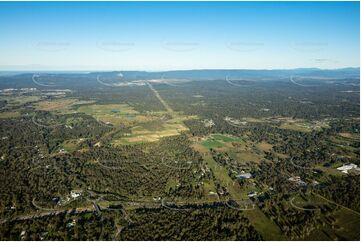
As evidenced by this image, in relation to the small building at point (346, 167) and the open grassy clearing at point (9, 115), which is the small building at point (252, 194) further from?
the open grassy clearing at point (9, 115)

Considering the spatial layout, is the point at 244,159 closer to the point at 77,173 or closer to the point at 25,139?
the point at 77,173

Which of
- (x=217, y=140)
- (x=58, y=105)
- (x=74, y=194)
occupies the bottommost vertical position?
(x=58, y=105)

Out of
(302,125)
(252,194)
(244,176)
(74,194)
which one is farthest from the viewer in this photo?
(302,125)

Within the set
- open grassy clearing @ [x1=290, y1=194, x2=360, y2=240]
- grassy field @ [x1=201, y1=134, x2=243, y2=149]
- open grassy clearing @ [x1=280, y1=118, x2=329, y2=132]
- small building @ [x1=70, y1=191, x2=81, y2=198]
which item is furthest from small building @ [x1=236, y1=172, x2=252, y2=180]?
open grassy clearing @ [x1=280, y1=118, x2=329, y2=132]

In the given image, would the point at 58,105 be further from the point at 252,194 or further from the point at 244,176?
the point at 252,194

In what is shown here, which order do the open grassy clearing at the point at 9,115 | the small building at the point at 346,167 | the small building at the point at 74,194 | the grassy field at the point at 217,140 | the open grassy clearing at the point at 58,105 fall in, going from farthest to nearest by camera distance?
the open grassy clearing at the point at 58,105 < the open grassy clearing at the point at 9,115 < the grassy field at the point at 217,140 < the small building at the point at 346,167 < the small building at the point at 74,194

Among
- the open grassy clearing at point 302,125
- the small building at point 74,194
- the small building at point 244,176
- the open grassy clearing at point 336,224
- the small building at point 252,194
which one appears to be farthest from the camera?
the open grassy clearing at point 302,125

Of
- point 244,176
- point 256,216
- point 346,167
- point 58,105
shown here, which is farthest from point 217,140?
point 58,105

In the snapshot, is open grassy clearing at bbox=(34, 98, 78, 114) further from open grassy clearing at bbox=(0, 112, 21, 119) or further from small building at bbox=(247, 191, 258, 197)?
small building at bbox=(247, 191, 258, 197)

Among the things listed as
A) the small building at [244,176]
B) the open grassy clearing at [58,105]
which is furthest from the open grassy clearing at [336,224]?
the open grassy clearing at [58,105]

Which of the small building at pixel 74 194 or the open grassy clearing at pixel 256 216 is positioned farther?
the small building at pixel 74 194

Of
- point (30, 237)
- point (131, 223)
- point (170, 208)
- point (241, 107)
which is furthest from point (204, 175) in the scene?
point (241, 107)
